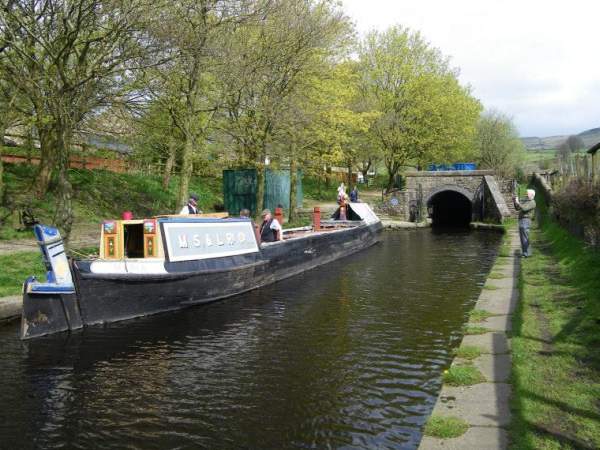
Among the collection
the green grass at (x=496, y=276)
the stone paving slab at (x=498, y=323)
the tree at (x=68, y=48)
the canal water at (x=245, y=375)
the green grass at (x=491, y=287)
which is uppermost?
the tree at (x=68, y=48)

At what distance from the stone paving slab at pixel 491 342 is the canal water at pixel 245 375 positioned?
0.46m

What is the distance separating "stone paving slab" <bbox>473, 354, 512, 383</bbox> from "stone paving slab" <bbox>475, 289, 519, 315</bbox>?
8.41 ft

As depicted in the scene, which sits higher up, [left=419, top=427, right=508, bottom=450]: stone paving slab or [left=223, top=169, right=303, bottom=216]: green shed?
[left=223, top=169, right=303, bottom=216]: green shed

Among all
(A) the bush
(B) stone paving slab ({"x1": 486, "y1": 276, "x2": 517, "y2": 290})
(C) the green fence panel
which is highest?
(C) the green fence panel

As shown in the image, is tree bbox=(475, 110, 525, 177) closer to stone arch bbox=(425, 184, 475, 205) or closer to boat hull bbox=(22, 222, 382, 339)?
stone arch bbox=(425, 184, 475, 205)

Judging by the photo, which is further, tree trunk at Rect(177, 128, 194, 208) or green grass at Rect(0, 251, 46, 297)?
tree trunk at Rect(177, 128, 194, 208)

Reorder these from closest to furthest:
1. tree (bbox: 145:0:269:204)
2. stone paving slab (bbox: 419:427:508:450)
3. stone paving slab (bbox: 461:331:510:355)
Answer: stone paving slab (bbox: 419:427:508:450)
stone paving slab (bbox: 461:331:510:355)
tree (bbox: 145:0:269:204)

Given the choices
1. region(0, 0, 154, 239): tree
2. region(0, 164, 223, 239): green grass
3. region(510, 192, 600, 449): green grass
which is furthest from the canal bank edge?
region(0, 164, 223, 239): green grass

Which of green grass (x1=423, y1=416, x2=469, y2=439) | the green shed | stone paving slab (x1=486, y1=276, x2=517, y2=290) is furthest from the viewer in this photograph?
the green shed

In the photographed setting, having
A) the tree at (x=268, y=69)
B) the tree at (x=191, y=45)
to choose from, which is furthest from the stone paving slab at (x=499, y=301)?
the tree at (x=268, y=69)

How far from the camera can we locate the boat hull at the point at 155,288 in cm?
910

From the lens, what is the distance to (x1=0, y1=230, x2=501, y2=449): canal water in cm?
550

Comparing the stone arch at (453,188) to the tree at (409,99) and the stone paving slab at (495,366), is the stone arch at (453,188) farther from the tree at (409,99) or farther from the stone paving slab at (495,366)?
the stone paving slab at (495,366)

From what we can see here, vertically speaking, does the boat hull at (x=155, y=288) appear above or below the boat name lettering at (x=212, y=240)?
below
